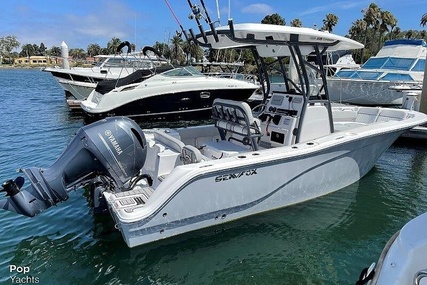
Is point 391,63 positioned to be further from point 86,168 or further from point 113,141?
point 86,168

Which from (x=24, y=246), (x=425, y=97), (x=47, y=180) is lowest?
(x=24, y=246)

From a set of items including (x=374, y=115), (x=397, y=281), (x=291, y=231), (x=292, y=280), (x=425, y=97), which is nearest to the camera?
(x=397, y=281)

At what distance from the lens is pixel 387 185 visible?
22.1 ft

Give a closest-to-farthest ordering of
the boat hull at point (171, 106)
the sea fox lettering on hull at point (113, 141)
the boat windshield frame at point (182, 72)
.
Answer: the sea fox lettering on hull at point (113, 141) < the boat hull at point (171, 106) < the boat windshield frame at point (182, 72)

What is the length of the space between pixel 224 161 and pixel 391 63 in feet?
61.3

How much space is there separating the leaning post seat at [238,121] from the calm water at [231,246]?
1.16 m

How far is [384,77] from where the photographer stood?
18.5 m

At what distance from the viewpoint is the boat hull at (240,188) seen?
4.11 m

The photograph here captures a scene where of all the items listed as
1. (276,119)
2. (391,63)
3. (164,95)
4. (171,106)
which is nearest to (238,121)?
(276,119)

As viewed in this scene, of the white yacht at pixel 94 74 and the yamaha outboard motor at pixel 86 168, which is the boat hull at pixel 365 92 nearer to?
the white yacht at pixel 94 74

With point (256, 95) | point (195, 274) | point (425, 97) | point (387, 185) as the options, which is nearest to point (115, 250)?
point (195, 274)

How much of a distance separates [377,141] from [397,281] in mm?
4662

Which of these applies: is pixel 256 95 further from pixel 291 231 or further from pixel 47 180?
pixel 47 180

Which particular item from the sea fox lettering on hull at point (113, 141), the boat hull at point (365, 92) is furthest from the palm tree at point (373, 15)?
the sea fox lettering on hull at point (113, 141)
